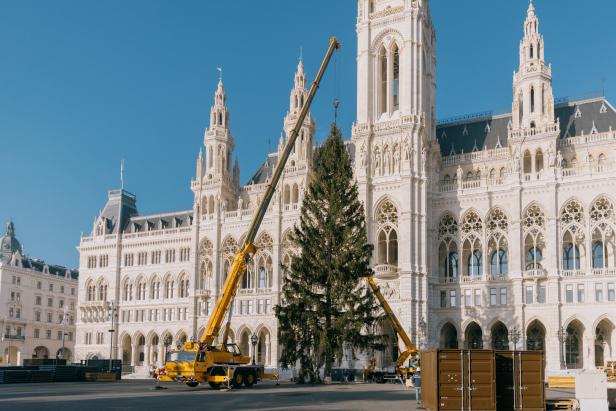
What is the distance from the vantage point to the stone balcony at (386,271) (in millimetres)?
77812

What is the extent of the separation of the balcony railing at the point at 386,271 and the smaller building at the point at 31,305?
57.8 m

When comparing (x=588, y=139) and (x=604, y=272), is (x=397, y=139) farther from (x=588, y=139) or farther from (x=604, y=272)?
(x=604, y=272)

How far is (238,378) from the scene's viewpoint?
48.7 meters

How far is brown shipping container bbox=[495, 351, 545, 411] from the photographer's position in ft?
103

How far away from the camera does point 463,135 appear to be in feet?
291

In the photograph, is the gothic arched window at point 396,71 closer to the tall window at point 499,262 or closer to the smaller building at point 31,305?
the tall window at point 499,262

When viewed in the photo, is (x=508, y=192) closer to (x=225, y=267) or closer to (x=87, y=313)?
(x=225, y=267)

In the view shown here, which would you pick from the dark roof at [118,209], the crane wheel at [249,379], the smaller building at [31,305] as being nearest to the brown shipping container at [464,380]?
the crane wheel at [249,379]

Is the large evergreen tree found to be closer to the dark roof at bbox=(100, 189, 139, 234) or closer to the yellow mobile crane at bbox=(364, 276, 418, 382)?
the yellow mobile crane at bbox=(364, 276, 418, 382)

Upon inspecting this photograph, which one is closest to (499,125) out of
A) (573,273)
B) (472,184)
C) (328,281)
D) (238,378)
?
(472,184)

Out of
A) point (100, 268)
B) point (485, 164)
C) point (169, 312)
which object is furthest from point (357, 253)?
point (100, 268)

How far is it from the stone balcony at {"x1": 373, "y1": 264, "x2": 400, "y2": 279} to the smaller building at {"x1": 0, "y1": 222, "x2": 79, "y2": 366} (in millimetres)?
57830

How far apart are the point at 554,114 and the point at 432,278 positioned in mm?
21569

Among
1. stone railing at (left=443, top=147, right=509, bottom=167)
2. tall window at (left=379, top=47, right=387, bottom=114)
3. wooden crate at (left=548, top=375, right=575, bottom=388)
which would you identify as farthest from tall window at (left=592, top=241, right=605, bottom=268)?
tall window at (left=379, top=47, right=387, bottom=114)
